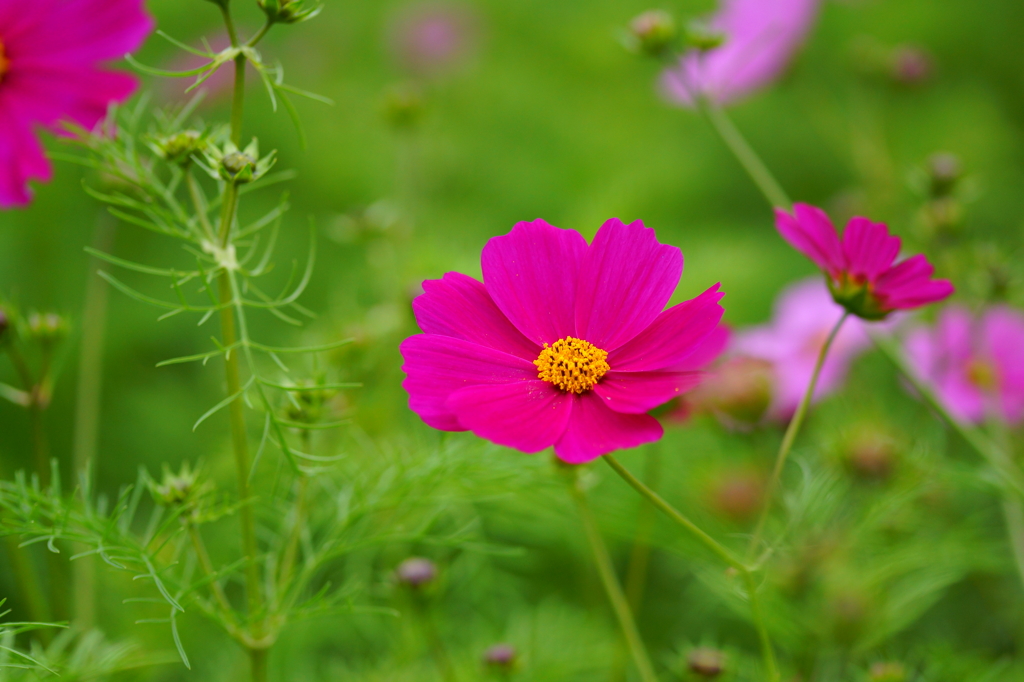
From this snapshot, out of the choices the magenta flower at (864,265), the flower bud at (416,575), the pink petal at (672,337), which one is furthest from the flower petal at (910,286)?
the flower bud at (416,575)

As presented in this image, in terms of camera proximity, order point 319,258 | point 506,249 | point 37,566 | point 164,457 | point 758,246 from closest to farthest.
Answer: point 506,249 → point 37,566 → point 164,457 → point 758,246 → point 319,258

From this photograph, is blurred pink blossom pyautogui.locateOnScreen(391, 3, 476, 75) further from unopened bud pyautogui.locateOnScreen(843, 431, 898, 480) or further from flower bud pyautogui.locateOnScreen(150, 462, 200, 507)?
flower bud pyautogui.locateOnScreen(150, 462, 200, 507)

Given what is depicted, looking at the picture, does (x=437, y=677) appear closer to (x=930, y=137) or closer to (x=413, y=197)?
(x=413, y=197)

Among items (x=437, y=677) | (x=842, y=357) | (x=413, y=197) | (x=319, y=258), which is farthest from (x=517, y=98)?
(x=437, y=677)

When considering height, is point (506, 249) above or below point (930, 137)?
below

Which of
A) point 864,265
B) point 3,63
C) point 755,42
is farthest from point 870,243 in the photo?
point 755,42

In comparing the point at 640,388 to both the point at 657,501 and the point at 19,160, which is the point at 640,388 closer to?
the point at 657,501

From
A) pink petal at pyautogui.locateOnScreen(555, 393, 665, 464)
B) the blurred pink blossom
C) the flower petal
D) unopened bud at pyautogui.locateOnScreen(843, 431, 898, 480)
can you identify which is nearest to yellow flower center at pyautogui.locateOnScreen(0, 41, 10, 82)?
pink petal at pyautogui.locateOnScreen(555, 393, 665, 464)

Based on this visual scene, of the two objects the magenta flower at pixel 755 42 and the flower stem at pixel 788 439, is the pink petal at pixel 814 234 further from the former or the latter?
the magenta flower at pixel 755 42
